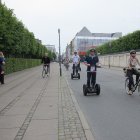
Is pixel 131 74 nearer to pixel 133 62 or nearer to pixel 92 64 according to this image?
pixel 133 62

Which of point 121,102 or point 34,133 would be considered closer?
point 34,133

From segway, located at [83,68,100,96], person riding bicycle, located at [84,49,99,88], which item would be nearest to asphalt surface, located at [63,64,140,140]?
segway, located at [83,68,100,96]

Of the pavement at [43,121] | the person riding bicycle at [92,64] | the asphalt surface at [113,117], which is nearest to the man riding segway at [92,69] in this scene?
the person riding bicycle at [92,64]

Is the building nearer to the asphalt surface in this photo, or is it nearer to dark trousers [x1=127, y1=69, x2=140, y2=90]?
dark trousers [x1=127, y1=69, x2=140, y2=90]

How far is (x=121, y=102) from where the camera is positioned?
10.8m

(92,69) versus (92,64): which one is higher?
(92,64)

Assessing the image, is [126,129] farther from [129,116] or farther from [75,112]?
[75,112]

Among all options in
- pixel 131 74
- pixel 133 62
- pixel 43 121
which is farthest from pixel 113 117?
pixel 133 62

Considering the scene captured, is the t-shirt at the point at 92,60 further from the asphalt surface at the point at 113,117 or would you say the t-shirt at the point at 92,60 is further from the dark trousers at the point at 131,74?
the asphalt surface at the point at 113,117

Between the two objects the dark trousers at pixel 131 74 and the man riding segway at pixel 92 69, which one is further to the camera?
the man riding segway at pixel 92 69

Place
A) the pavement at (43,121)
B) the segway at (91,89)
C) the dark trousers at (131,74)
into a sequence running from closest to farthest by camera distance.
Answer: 1. the pavement at (43,121)
2. the dark trousers at (131,74)
3. the segway at (91,89)

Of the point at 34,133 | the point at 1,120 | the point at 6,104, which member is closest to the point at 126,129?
the point at 34,133

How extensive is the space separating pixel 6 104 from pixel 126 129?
17.0ft

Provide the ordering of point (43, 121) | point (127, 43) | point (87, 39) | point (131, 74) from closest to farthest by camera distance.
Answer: point (43, 121) → point (131, 74) → point (127, 43) → point (87, 39)
